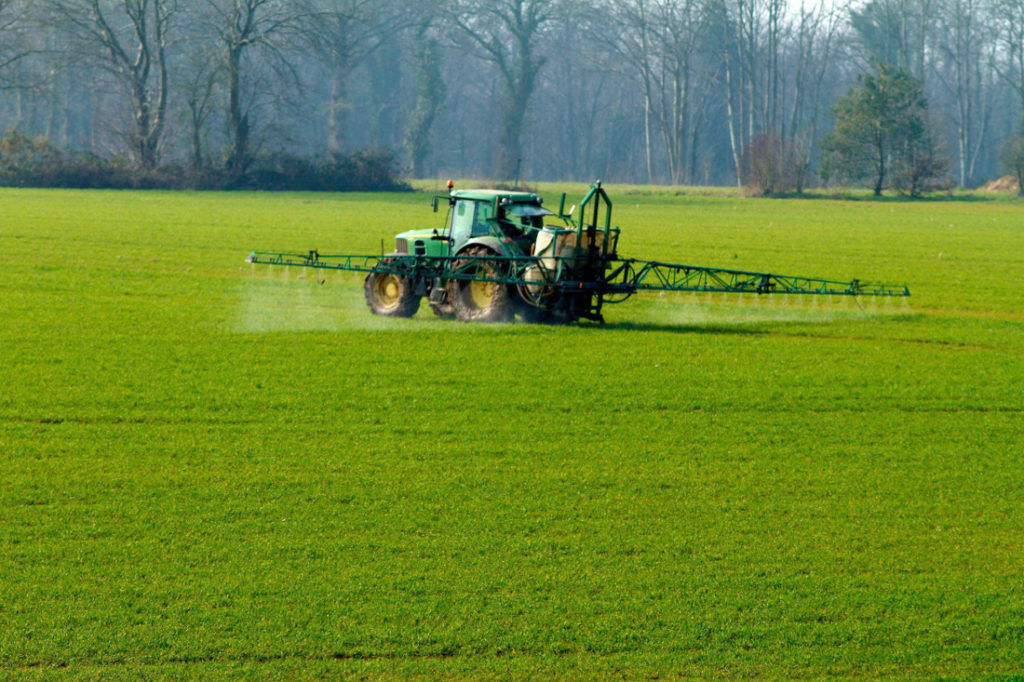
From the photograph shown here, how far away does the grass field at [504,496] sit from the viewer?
734cm

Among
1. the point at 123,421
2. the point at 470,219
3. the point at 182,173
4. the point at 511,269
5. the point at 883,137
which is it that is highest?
the point at 883,137

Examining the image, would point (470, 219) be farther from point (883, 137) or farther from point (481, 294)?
point (883, 137)

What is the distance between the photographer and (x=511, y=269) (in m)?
19.2

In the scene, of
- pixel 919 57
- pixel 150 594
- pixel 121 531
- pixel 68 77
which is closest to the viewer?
pixel 150 594

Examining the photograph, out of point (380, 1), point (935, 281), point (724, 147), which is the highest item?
point (380, 1)

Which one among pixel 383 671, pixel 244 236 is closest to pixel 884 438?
pixel 383 671

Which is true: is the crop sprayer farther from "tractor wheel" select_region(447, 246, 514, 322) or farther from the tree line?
the tree line

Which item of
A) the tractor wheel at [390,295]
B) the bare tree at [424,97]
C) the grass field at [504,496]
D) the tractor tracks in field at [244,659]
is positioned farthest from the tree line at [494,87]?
the tractor tracks in field at [244,659]

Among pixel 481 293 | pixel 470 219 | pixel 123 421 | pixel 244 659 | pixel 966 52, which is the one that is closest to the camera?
pixel 244 659

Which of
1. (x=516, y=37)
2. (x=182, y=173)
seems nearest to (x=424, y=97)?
(x=516, y=37)

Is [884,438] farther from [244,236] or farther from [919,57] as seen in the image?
[919,57]

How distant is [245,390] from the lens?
14.0 metres

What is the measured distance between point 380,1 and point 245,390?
93.0 meters

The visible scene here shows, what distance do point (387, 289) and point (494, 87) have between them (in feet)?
367
